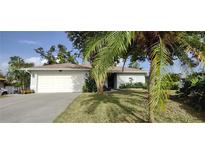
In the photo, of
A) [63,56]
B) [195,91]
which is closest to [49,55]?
[63,56]

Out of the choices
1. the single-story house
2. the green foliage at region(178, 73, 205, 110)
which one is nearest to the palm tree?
the green foliage at region(178, 73, 205, 110)

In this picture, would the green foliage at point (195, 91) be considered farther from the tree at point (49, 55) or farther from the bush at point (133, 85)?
the tree at point (49, 55)

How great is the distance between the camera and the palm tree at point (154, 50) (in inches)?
210

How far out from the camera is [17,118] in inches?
331

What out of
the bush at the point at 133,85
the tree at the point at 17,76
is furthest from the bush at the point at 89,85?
the tree at the point at 17,76

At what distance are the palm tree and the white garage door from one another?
11.3 metres

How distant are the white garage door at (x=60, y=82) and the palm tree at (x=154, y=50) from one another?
37.1ft

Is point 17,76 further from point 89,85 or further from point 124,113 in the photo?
point 124,113

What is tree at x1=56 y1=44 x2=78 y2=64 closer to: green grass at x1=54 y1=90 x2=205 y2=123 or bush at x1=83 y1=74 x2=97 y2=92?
bush at x1=83 y1=74 x2=97 y2=92

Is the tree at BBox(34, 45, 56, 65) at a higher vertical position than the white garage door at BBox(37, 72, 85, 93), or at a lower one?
higher

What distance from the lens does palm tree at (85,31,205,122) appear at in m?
5.34
